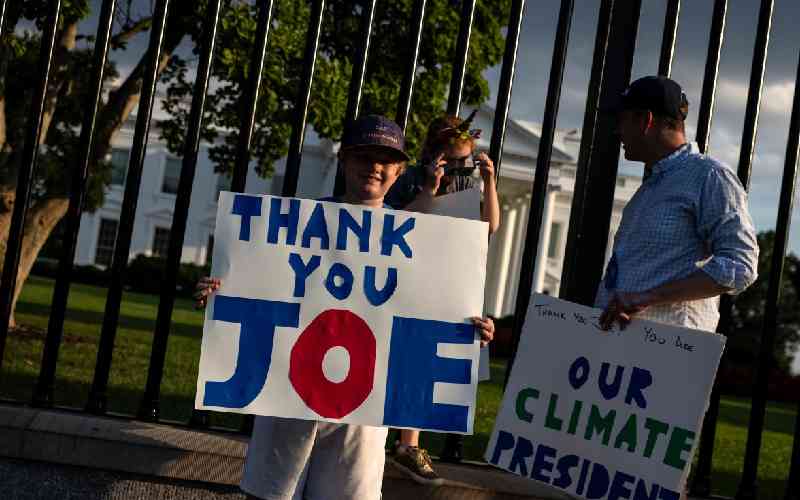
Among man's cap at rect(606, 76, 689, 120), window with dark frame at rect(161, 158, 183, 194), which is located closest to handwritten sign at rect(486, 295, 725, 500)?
man's cap at rect(606, 76, 689, 120)

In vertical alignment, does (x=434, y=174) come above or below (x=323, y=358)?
above

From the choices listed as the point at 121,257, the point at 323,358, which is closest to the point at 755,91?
the point at 323,358

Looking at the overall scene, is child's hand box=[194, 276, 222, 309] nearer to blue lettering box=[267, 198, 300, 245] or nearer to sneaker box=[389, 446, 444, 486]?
blue lettering box=[267, 198, 300, 245]

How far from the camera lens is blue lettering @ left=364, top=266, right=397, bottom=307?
3.18m

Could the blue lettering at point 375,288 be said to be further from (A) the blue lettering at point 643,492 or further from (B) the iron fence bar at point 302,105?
(A) the blue lettering at point 643,492

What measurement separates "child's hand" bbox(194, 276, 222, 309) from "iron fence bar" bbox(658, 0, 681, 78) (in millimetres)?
2076

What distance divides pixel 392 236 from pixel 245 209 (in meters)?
0.49

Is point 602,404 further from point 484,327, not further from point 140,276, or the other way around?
point 140,276

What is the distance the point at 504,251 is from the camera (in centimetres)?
→ 4891

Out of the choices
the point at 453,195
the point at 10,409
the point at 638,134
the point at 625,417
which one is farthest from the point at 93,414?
the point at 638,134

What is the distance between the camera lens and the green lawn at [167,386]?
22.2 ft

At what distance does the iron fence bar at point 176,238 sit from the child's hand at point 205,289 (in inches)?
30.8

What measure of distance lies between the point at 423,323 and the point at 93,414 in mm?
1582

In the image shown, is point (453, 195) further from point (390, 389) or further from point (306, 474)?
point (306, 474)
